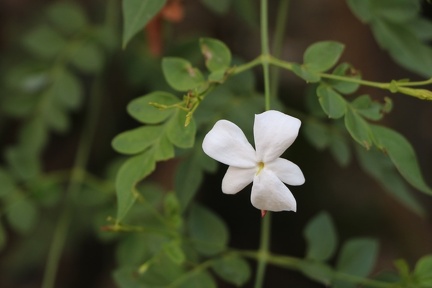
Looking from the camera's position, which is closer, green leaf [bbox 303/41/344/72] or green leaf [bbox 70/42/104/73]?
green leaf [bbox 303/41/344/72]

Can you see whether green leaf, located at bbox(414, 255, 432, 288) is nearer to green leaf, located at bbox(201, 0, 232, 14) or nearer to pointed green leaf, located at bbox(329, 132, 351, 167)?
pointed green leaf, located at bbox(329, 132, 351, 167)

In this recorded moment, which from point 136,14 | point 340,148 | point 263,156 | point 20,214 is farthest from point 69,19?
point 263,156

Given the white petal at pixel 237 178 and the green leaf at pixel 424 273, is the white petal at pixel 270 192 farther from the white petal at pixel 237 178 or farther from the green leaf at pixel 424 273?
the green leaf at pixel 424 273

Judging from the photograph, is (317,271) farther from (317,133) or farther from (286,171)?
(286,171)

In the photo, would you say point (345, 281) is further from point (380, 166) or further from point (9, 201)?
point (9, 201)

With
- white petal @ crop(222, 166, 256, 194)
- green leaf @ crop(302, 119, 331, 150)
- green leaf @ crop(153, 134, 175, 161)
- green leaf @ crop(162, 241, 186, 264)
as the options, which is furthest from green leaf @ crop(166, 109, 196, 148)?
green leaf @ crop(302, 119, 331, 150)
